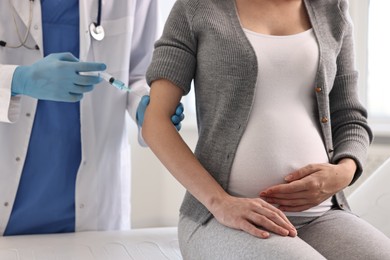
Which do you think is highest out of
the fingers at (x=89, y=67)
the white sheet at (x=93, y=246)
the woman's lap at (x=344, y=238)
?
the fingers at (x=89, y=67)

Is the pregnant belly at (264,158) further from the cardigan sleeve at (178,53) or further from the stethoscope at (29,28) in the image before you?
the stethoscope at (29,28)

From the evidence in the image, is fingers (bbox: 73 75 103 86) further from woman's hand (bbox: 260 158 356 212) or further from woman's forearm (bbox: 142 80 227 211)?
woman's hand (bbox: 260 158 356 212)

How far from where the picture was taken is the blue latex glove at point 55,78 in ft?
5.45

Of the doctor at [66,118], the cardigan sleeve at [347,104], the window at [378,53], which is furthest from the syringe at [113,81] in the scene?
the window at [378,53]

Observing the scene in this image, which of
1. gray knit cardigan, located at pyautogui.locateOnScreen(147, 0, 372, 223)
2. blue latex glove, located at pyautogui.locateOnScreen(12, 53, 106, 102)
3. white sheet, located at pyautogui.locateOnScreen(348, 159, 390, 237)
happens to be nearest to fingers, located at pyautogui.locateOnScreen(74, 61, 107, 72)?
blue latex glove, located at pyautogui.locateOnScreen(12, 53, 106, 102)

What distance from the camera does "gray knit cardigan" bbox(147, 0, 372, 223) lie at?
1.35 meters

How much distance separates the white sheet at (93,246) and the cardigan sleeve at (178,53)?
1.72 ft

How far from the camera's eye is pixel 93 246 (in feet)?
5.74

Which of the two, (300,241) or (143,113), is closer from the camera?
(300,241)

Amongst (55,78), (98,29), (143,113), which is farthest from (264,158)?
(98,29)

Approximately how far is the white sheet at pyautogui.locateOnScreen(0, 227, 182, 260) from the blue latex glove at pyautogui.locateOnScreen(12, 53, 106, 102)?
40 centimetres

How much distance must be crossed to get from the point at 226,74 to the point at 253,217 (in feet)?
1.04

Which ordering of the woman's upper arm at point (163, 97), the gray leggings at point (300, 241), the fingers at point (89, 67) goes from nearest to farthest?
the gray leggings at point (300, 241), the woman's upper arm at point (163, 97), the fingers at point (89, 67)

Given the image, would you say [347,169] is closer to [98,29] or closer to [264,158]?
[264,158]
